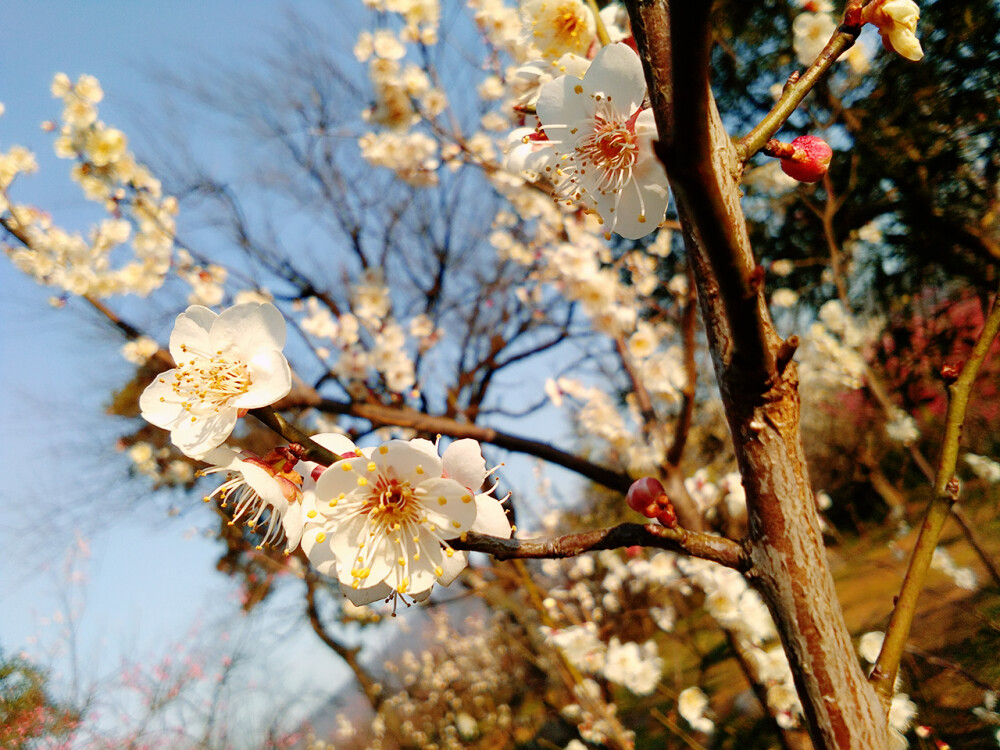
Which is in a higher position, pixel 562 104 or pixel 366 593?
pixel 562 104

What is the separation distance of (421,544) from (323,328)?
4933 mm

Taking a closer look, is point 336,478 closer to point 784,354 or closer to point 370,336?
point 784,354

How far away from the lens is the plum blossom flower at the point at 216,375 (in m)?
0.67

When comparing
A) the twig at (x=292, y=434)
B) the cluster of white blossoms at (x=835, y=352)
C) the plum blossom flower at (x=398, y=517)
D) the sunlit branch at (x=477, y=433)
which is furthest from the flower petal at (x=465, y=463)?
the cluster of white blossoms at (x=835, y=352)

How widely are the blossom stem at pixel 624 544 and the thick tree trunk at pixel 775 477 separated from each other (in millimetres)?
33

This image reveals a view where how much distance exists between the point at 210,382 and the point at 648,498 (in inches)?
22.9

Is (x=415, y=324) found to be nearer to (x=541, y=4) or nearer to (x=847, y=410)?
(x=541, y=4)

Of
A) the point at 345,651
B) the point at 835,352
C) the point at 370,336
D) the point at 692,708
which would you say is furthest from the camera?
the point at 345,651

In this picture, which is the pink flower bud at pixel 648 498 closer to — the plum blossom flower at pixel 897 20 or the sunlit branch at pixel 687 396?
the plum blossom flower at pixel 897 20

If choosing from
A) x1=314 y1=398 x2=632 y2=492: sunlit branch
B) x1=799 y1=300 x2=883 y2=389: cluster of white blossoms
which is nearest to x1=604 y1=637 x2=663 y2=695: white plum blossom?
x1=314 y1=398 x2=632 y2=492: sunlit branch

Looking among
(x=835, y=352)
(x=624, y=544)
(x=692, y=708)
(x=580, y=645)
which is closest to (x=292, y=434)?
(x=624, y=544)

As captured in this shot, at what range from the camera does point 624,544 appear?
1.98 ft

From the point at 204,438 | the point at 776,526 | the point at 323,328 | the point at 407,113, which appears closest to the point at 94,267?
the point at 407,113

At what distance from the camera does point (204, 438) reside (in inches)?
26.9
